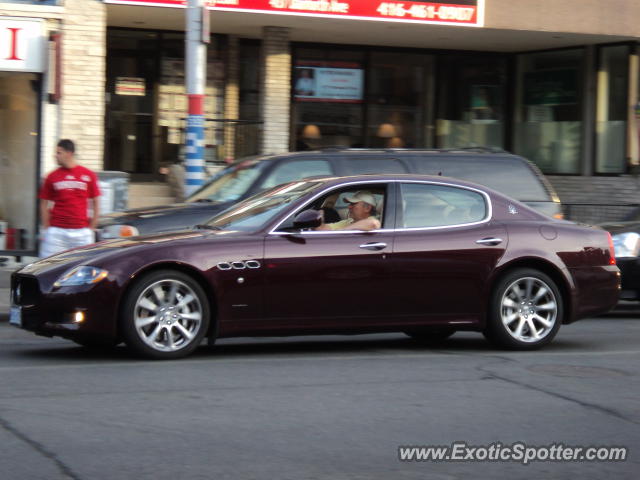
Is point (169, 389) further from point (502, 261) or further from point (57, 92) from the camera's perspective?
point (57, 92)

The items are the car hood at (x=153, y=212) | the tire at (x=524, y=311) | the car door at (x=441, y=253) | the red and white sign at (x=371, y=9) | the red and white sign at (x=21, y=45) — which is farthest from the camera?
the red and white sign at (x=371, y=9)

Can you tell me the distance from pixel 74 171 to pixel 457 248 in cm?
443

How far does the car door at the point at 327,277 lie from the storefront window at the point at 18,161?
8785 millimetres

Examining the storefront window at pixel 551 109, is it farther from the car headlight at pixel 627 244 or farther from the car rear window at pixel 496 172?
the car headlight at pixel 627 244

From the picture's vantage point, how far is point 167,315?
8203mm

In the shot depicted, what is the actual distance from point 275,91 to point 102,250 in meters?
13.9

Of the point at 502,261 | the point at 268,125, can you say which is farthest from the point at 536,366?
the point at 268,125

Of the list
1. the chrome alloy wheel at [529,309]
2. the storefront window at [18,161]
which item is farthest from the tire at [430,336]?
the storefront window at [18,161]

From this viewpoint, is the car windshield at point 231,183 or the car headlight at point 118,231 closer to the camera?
the car headlight at point 118,231

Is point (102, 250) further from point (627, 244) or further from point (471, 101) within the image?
point (471, 101)

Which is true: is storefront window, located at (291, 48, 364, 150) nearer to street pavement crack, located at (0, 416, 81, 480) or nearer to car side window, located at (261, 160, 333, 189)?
car side window, located at (261, 160, 333, 189)

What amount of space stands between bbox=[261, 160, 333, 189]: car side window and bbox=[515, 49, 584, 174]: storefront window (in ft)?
42.0

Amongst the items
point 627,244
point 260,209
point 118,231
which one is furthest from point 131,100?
point 260,209

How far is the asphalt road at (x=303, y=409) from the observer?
5359 mm
